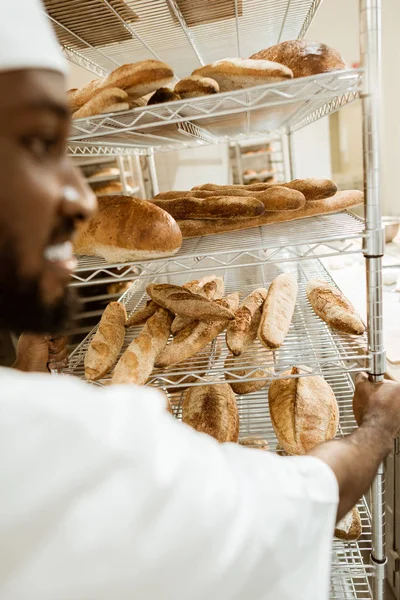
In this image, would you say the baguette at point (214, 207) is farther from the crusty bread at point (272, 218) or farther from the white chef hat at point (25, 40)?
the white chef hat at point (25, 40)

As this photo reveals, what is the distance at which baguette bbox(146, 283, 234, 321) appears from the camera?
1.20 meters

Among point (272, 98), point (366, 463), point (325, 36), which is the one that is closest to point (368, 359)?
point (366, 463)

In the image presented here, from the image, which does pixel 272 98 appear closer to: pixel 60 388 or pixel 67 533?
pixel 60 388

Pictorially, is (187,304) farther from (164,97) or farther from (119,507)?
(119,507)

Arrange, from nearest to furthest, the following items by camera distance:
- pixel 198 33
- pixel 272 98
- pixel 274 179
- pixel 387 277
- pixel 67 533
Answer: pixel 67 533 → pixel 272 98 → pixel 198 33 → pixel 387 277 → pixel 274 179

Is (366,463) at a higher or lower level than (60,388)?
lower

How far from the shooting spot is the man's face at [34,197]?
1.61ft

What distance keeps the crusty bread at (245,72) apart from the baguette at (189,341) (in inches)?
24.3

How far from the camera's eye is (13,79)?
1.61ft

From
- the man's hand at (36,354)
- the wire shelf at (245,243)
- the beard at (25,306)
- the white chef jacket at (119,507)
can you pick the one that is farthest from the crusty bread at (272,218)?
the white chef jacket at (119,507)

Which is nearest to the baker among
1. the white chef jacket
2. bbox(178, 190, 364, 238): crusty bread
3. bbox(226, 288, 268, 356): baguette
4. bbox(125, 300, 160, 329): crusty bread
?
the white chef jacket

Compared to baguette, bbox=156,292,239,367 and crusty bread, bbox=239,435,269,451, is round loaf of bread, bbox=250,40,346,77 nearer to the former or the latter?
baguette, bbox=156,292,239,367

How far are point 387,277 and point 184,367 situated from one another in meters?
1.37

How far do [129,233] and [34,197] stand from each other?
52 centimetres
